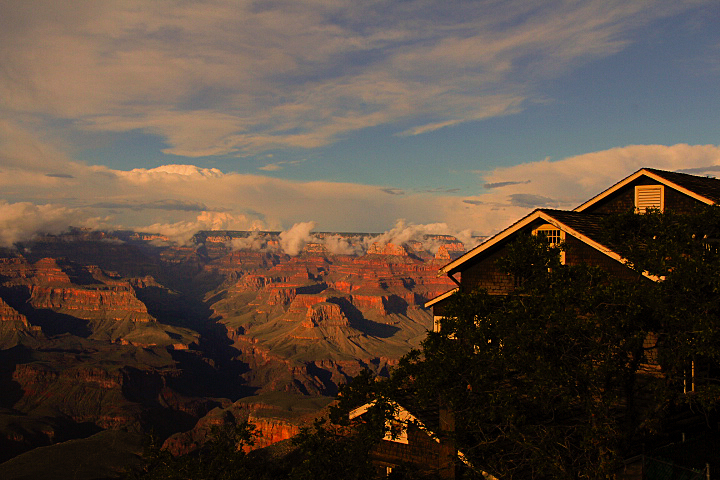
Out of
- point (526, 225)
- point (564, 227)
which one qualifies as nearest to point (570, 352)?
point (564, 227)

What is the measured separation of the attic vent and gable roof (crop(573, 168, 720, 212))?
59 cm

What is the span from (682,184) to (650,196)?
4.85 feet

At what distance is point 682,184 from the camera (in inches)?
939

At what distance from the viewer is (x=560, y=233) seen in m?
23.3

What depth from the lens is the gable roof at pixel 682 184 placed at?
22688 millimetres

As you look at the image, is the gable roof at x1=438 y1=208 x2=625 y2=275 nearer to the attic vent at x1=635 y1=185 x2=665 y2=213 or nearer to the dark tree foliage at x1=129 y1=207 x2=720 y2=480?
the attic vent at x1=635 y1=185 x2=665 y2=213

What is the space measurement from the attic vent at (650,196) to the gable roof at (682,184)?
59cm

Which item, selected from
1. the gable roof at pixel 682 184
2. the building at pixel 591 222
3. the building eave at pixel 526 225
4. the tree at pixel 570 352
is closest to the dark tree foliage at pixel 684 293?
the tree at pixel 570 352

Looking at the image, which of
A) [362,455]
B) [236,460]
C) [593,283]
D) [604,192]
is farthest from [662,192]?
[236,460]

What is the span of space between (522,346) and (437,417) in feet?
19.0

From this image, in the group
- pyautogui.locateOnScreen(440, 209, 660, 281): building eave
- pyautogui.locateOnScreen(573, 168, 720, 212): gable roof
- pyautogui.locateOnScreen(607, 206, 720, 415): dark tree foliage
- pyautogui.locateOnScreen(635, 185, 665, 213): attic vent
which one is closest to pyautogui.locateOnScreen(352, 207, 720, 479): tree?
pyautogui.locateOnScreen(607, 206, 720, 415): dark tree foliage

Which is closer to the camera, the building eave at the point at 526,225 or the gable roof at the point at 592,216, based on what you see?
the building eave at the point at 526,225

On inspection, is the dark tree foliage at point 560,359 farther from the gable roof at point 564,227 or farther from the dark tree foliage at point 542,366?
the gable roof at point 564,227

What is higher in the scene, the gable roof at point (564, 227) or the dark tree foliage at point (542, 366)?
the gable roof at point (564, 227)
